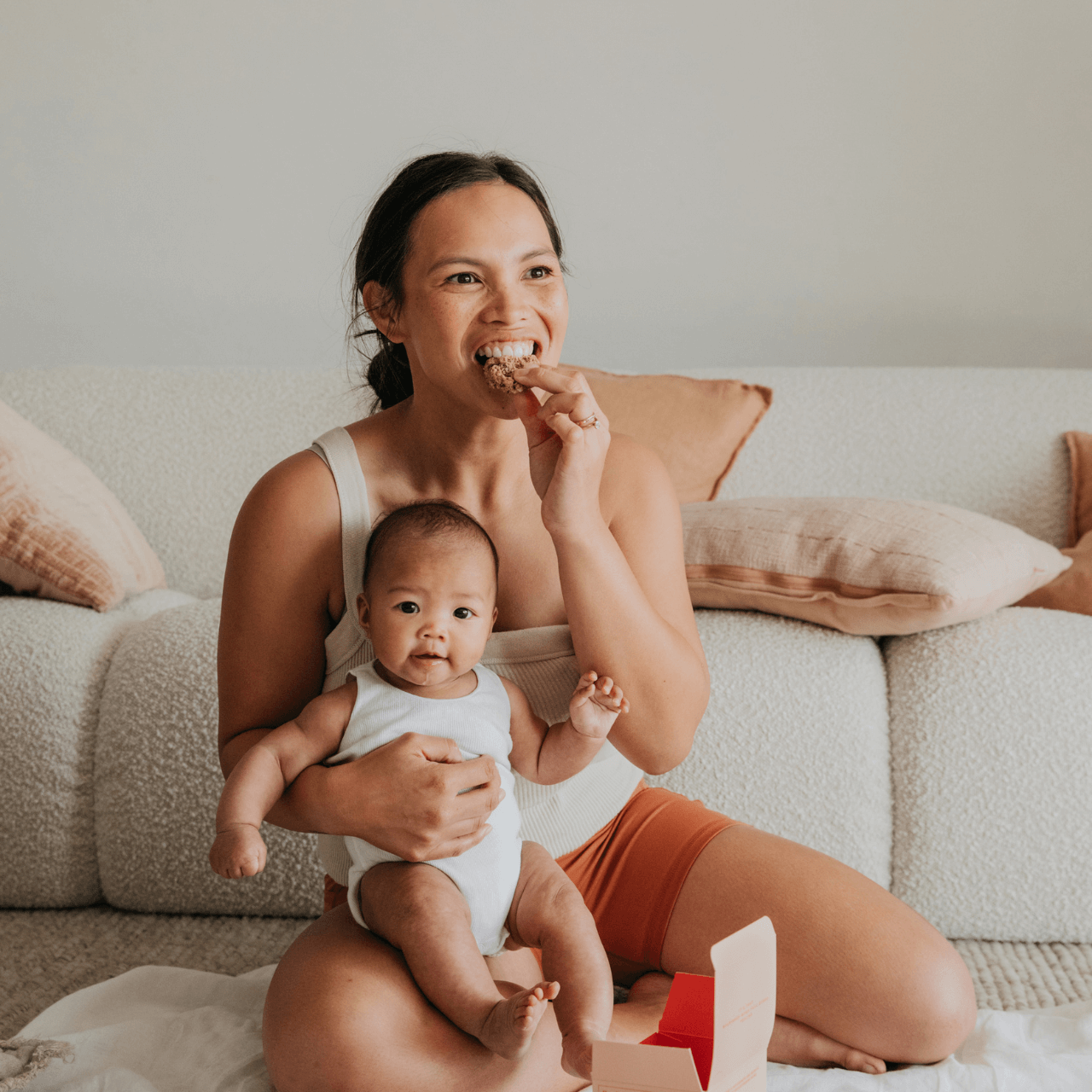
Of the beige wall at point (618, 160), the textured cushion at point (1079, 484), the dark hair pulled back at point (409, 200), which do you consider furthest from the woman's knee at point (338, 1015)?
the beige wall at point (618, 160)

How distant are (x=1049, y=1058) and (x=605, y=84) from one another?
196cm

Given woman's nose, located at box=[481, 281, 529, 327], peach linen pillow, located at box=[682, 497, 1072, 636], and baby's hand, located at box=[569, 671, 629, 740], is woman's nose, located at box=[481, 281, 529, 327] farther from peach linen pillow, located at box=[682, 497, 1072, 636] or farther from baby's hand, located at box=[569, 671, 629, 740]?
peach linen pillow, located at box=[682, 497, 1072, 636]

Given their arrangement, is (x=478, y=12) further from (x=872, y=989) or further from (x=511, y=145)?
(x=872, y=989)

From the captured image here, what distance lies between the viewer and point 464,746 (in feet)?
3.04

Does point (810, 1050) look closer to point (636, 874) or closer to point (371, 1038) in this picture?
point (636, 874)

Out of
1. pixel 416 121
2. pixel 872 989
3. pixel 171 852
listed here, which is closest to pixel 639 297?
pixel 416 121

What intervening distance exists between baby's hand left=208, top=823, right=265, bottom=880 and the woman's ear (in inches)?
19.6

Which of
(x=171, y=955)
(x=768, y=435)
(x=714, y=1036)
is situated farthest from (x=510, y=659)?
(x=768, y=435)

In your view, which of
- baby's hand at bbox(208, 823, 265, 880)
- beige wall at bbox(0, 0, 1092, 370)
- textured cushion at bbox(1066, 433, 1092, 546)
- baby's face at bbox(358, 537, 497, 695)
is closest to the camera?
baby's hand at bbox(208, 823, 265, 880)

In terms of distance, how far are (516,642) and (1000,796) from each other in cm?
68

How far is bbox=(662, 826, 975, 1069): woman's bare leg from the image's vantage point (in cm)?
98

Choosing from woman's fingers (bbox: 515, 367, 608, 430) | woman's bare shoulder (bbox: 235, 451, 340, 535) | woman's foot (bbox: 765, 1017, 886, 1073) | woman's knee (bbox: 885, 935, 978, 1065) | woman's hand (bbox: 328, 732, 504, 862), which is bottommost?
woman's foot (bbox: 765, 1017, 886, 1073)

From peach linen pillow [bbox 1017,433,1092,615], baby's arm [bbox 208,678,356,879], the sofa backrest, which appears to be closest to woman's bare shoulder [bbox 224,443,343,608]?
baby's arm [bbox 208,678,356,879]

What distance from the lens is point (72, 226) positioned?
236cm
